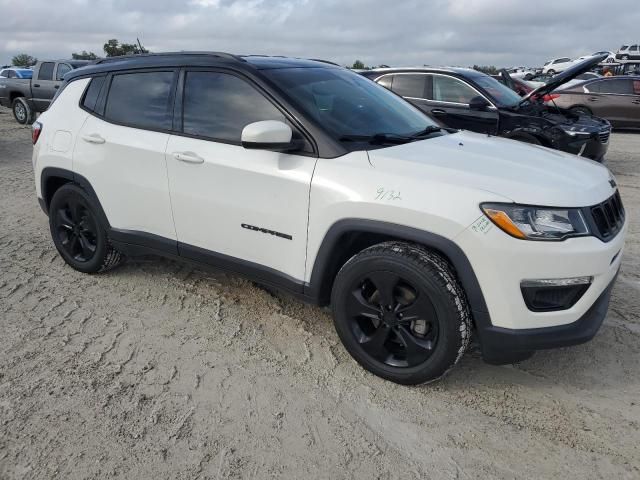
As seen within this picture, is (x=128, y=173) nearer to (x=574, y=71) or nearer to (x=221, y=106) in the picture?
(x=221, y=106)

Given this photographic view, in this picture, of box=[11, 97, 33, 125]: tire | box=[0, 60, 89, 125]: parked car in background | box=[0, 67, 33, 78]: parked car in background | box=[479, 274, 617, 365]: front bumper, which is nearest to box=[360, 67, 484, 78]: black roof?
box=[479, 274, 617, 365]: front bumper

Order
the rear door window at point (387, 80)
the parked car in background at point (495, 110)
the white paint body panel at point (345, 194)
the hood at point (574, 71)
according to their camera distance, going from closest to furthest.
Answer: the white paint body panel at point (345, 194) < the hood at point (574, 71) < the parked car in background at point (495, 110) < the rear door window at point (387, 80)

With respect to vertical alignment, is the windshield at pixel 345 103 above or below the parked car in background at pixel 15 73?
above

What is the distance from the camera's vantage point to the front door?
2979 mm

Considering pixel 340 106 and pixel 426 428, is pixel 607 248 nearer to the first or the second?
pixel 426 428

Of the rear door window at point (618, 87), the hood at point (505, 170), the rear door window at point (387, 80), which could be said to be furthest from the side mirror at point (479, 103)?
the rear door window at point (618, 87)

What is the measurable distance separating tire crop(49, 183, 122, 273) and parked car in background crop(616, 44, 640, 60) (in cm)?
4484

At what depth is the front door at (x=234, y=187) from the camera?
2979mm

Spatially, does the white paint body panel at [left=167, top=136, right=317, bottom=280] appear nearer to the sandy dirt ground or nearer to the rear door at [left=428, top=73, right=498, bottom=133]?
the sandy dirt ground

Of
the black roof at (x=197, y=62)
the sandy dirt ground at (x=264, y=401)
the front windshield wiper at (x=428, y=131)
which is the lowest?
the sandy dirt ground at (x=264, y=401)

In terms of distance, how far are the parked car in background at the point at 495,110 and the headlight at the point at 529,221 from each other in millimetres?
5007

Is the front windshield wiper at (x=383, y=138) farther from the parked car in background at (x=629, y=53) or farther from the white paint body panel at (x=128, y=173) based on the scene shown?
the parked car in background at (x=629, y=53)

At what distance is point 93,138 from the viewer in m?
3.86

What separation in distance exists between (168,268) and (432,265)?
266cm
